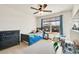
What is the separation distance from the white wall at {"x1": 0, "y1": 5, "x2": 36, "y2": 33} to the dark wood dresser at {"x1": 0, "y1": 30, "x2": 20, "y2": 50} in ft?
0.22

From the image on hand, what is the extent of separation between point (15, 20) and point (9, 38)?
1.02ft

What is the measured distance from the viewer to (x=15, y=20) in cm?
166

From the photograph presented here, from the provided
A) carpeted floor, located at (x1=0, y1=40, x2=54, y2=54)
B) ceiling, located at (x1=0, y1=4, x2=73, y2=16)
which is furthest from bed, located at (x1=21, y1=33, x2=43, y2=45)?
ceiling, located at (x1=0, y1=4, x2=73, y2=16)

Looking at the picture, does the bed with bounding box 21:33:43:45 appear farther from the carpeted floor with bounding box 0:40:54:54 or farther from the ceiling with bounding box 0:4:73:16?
the ceiling with bounding box 0:4:73:16

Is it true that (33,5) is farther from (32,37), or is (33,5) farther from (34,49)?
(34,49)

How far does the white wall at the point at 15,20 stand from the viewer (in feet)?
5.23

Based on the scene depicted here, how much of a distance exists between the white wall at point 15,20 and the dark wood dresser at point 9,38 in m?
0.07

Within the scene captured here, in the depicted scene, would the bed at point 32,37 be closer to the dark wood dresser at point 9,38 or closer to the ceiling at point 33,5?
the dark wood dresser at point 9,38

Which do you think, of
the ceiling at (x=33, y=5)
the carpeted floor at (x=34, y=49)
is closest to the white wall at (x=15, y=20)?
the ceiling at (x=33, y=5)

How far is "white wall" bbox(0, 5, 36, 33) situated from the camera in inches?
62.8

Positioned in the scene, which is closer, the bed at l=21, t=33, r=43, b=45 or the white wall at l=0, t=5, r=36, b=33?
the white wall at l=0, t=5, r=36, b=33

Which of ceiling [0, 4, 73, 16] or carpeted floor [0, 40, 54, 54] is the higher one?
ceiling [0, 4, 73, 16]
